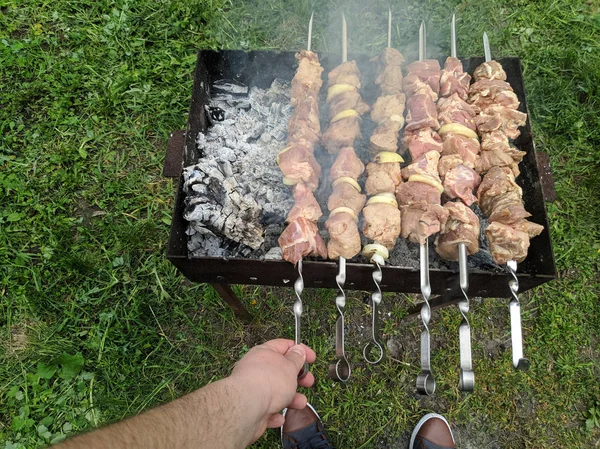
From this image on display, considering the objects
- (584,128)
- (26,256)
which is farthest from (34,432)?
(584,128)

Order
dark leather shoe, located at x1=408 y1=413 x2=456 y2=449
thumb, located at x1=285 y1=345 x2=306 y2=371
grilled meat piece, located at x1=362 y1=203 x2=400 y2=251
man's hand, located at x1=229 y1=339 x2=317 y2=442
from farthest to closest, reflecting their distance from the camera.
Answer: dark leather shoe, located at x1=408 y1=413 x2=456 y2=449, grilled meat piece, located at x1=362 y1=203 x2=400 y2=251, thumb, located at x1=285 y1=345 x2=306 y2=371, man's hand, located at x1=229 y1=339 x2=317 y2=442

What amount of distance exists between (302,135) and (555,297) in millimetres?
2741

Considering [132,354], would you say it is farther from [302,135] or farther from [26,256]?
[302,135]

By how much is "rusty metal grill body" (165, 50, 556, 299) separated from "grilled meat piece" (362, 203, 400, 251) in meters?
0.17

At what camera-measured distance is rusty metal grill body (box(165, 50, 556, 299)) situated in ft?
7.21

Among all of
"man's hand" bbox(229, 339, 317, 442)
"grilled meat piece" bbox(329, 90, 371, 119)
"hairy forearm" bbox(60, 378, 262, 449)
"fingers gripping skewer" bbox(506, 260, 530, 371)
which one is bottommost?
"hairy forearm" bbox(60, 378, 262, 449)

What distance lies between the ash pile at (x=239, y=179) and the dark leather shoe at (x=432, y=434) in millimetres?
1812

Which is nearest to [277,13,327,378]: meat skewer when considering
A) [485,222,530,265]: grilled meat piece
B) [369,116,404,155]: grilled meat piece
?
[369,116,404,155]: grilled meat piece

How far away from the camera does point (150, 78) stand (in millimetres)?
4199

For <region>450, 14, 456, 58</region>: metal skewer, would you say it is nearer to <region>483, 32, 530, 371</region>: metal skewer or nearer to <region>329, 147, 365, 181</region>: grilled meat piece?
<region>329, 147, 365, 181</region>: grilled meat piece

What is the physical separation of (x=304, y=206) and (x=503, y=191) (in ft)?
3.92

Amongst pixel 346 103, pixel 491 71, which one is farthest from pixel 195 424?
pixel 491 71

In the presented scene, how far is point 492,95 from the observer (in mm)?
2699

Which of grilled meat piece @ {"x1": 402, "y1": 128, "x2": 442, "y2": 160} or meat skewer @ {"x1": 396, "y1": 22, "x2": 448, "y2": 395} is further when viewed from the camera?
grilled meat piece @ {"x1": 402, "y1": 128, "x2": 442, "y2": 160}
